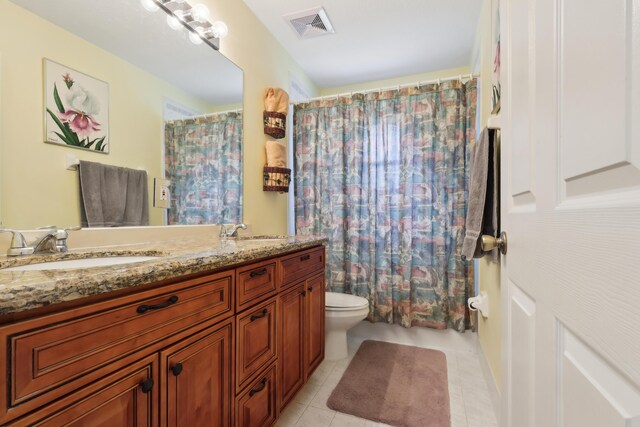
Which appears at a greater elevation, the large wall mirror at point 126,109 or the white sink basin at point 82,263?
the large wall mirror at point 126,109

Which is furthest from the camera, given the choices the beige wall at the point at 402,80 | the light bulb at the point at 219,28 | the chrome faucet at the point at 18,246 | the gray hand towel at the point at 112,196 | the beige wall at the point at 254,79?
the beige wall at the point at 402,80

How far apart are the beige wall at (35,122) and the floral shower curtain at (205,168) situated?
31 cm

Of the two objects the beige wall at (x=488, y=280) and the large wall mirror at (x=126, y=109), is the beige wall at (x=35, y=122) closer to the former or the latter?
the large wall mirror at (x=126, y=109)

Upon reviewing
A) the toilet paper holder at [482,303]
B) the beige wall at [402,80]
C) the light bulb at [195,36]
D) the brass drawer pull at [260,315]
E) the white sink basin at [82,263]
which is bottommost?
the toilet paper holder at [482,303]

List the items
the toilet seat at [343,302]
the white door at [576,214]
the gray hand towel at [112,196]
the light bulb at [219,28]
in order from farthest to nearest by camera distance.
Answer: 1. the toilet seat at [343,302]
2. the light bulb at [219,28]
3. the gray hand towel at [112,196]
4. the white door at [576,214]

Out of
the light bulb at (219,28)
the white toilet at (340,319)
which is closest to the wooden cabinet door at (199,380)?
the white toilet at (340,319)

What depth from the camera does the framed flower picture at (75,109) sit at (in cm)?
104

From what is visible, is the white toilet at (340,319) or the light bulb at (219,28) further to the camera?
the white toilet at (340,319)

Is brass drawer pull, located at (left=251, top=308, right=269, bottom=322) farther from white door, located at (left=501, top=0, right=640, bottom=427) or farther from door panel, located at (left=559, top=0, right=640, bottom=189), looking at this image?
door panel, located at (left=559, top=0, right=640, bottom=189)

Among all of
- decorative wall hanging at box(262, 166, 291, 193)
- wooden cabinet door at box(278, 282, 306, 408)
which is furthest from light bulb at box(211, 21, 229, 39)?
wooden cabinet door at box(278, 282, 306, 408)

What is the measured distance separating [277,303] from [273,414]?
465mm

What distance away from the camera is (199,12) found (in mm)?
1552

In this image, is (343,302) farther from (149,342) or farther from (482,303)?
(149,342)

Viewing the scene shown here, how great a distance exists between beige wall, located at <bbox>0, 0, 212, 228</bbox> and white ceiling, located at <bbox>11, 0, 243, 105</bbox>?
0.16ft
